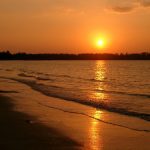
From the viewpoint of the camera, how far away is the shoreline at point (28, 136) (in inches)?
423

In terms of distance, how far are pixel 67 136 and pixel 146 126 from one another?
406 cm

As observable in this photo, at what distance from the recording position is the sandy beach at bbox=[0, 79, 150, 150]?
438 inches

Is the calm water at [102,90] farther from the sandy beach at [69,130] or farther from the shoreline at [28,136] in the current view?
the shoreline at [28,136]

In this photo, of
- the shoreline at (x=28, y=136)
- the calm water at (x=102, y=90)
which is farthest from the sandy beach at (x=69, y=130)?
the calm water at (x=102, y=90)

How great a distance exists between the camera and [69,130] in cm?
1355

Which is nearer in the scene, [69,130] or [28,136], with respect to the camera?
[28,136]

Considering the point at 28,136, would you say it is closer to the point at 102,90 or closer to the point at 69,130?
the point at 69,130

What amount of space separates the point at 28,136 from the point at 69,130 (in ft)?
6.02

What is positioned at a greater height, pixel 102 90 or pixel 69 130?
pixel 69 130

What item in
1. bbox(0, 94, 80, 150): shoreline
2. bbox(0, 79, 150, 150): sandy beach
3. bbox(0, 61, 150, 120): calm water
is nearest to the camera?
bbox(0, 94, 80, 150): shoreline

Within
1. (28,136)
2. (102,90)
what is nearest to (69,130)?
(28,136)

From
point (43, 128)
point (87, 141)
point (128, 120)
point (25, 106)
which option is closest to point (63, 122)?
point (43, 128)

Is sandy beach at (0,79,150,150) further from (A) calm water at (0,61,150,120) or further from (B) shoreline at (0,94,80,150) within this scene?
(A) calm water at (0,61,150,120)

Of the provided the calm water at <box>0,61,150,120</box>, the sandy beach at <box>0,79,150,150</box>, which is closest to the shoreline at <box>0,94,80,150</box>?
the sandy beach at <box>0,79,150,150</box>
